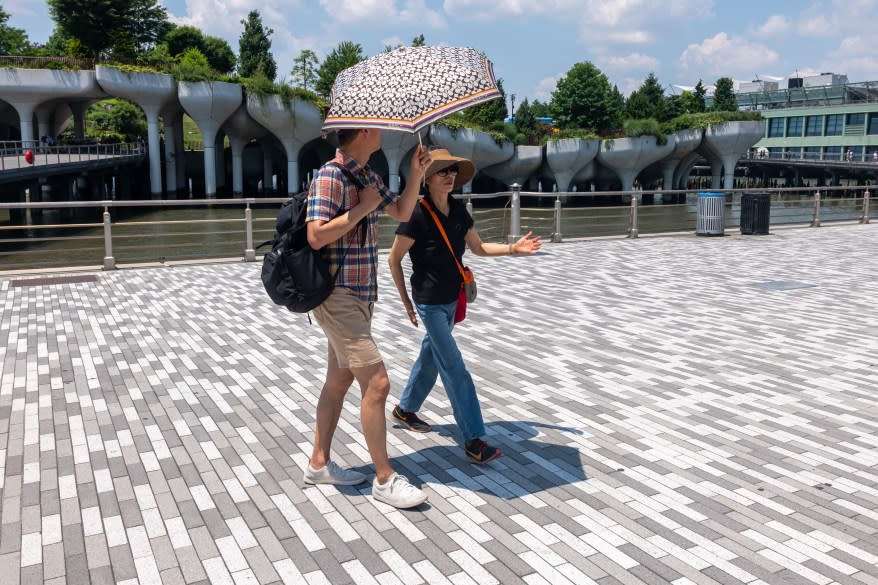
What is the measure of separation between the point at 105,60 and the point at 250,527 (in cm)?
5335

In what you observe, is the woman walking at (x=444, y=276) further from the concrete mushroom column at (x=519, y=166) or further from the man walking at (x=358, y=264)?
the concrete mushroom column at (x=519, y=166)

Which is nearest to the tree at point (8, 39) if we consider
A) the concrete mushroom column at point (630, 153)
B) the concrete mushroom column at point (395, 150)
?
the concrete mushroom column at point (395, 150)

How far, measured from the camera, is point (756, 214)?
1898 cm

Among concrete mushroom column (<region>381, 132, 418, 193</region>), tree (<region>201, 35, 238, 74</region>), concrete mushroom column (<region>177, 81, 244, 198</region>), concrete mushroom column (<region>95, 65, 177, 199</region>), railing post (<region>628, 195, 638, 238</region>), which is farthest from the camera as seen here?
tree (<region>201, 35, 238, 74</region>)

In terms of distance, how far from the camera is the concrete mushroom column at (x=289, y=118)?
166 feet

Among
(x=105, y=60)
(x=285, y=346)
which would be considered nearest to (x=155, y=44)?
(x=105, y=60)

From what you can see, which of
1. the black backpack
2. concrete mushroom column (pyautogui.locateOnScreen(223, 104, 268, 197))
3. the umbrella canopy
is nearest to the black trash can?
the umbrella canopy

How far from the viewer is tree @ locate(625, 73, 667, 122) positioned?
258 feet

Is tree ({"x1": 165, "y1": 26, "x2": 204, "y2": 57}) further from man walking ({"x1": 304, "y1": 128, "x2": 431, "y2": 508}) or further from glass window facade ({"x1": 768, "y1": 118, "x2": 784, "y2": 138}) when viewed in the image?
man walking ({"x1": 304, "y1": 128, "x2": 431, "y2": 508})

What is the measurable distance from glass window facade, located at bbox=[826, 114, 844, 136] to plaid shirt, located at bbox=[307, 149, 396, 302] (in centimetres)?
11593

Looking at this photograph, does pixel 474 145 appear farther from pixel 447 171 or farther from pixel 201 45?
pixel 447 171

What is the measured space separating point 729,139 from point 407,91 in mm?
69476

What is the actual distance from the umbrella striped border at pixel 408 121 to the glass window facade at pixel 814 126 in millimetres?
118778

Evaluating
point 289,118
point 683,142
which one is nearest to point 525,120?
point 683,142
